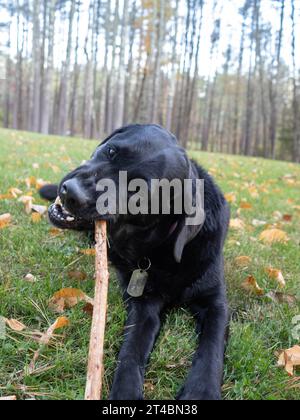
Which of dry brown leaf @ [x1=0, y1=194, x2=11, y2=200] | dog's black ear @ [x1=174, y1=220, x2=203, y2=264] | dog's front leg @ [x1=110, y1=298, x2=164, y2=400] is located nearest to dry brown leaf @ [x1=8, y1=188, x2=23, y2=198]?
dry brown leaf @ [x1=0, y1=194, x2=11, y2=200]

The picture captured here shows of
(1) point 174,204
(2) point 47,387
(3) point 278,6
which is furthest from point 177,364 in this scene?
(3) point 278,6

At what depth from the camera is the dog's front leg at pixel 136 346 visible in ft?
5.33

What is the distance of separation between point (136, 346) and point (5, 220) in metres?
1.93

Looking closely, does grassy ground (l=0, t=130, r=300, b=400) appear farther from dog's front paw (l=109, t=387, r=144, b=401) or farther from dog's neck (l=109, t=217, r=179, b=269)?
dog's neck (l=109, t=217, r=179, b=269)

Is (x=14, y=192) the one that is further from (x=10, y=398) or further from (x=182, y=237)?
(x=10, y=398)

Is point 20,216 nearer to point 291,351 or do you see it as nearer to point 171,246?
point 171,246

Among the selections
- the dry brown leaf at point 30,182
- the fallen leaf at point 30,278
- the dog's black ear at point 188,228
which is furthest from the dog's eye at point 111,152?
the dry brown leaf at point 30,182

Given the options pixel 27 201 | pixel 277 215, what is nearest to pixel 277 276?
pixel 27 201

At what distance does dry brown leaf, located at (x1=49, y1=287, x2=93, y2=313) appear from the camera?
2.21 meters

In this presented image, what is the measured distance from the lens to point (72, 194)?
73.7 inches

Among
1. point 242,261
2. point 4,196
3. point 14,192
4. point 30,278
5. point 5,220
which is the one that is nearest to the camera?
point 30,278

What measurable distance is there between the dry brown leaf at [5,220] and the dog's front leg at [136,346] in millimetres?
1520

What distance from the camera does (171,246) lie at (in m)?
2.30

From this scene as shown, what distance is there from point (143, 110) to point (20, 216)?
35.7 ft
